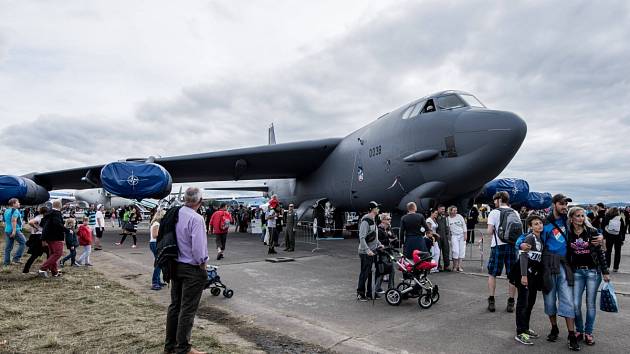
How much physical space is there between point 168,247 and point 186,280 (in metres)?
0.40

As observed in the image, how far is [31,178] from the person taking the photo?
19.8 meters

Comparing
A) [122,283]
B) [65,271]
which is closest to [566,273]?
[122,283]

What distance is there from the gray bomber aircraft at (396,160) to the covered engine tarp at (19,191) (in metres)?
1.47

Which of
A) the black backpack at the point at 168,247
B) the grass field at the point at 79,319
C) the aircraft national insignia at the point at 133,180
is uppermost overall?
the aircraft national insignia at the point at 133,180

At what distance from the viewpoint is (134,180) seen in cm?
1366

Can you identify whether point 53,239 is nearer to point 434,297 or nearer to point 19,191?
point 434,297

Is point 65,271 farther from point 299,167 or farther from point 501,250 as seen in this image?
point 299,167

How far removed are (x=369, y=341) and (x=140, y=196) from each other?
37.3ft

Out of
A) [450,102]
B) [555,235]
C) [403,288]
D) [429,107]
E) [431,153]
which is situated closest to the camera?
[555,235]

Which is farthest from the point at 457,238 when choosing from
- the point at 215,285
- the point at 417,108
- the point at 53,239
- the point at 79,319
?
the point at 53,239

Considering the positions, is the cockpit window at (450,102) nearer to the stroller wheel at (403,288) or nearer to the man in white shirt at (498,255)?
the man in white shirt at (498,255)

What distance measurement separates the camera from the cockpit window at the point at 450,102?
11036mm

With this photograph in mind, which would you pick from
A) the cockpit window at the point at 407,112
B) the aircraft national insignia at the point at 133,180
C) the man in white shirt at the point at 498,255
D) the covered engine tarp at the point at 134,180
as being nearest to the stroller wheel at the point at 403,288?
the man in white shirt at the point at 498,255

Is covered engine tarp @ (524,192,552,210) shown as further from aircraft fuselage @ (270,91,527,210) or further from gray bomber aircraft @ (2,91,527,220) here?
aircraft fuselage @ (270,91,527,210)
